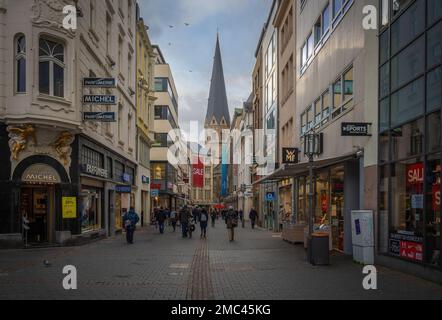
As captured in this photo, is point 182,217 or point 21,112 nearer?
point 21,112

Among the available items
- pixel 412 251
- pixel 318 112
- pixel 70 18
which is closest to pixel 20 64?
pixel 70 18

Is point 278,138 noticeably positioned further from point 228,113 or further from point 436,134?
point 228,113

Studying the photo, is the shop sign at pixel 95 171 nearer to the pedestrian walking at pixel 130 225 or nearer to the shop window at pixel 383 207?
the pedestrian walking at pixel 130 225

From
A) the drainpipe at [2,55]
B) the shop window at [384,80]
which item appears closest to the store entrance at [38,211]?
the drainpipe at [2,55]

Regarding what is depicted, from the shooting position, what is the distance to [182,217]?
95.4 feet

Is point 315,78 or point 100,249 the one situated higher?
point 315,78

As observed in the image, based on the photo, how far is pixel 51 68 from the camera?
790 inches

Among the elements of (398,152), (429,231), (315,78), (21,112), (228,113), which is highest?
(228,113)

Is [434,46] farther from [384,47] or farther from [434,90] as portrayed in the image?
[384,47]

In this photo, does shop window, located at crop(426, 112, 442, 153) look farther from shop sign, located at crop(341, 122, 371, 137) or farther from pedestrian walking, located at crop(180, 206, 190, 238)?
pedestrian walking, located at crop(180, 206, 190, 238)

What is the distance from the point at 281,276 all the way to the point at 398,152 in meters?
4.50

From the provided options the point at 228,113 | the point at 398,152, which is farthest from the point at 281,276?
the point at 228,113

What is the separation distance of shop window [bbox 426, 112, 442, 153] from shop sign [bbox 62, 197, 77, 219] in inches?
553

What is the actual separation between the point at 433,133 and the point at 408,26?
10.2 ft
